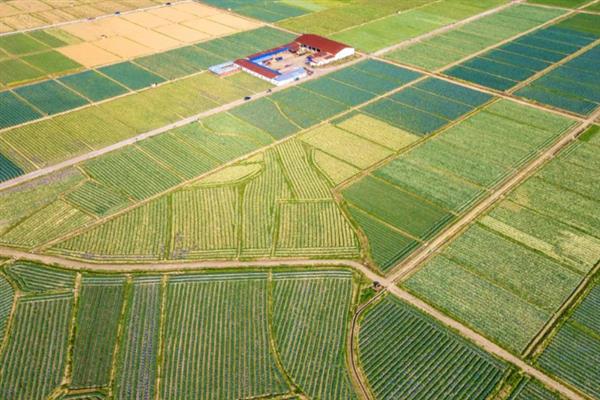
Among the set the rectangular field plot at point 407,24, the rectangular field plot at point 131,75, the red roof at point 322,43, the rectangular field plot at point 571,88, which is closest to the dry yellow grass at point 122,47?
the rectangular field plot at point 131,75

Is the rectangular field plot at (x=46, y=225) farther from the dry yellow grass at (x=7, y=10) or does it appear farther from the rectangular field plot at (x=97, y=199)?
the dry yellow grass at (x=7, y=10)

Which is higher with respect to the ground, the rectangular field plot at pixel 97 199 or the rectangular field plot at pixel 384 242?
the rectangular field plot at pixel 384 242

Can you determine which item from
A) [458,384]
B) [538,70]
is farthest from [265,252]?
[538,70]

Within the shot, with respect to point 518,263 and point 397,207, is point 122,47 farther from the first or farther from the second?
point 518,263

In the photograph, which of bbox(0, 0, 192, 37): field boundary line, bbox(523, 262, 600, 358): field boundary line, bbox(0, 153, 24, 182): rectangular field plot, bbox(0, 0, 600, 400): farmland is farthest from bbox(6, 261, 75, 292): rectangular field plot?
bbox(0, 0, 192, 37): field boundary line

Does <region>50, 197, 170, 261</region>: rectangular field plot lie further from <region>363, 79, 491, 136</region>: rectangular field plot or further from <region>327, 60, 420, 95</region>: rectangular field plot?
<region>327, 60, 420, 95</region>: rectangular field plot

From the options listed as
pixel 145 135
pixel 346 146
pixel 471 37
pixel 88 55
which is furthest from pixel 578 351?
pixel 88 55

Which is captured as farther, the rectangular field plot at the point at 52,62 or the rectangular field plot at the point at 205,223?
the rectangular field plot at the point at 52,62
